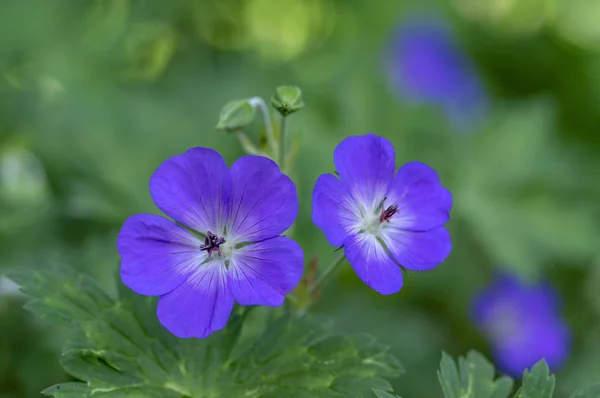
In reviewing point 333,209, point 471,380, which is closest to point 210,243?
point 333,209

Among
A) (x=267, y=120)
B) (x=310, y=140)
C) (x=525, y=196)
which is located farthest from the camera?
(x=525, y=196)

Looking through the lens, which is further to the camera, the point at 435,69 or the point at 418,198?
the point at 435,69

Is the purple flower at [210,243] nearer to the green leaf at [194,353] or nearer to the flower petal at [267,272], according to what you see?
the flower petal at [267,272]

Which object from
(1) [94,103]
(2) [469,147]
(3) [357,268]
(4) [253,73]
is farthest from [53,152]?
(3) [357,268]

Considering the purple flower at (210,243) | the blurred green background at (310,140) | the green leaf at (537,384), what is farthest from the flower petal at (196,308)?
the blurred green background at (310,140)

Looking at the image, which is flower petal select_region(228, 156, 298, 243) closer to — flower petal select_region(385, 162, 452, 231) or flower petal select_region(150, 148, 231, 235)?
flower petal select_region(150, 148, 231, 235)

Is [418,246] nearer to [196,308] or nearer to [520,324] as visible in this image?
[196,308]

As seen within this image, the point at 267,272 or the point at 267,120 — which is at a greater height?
the point at 267,120
